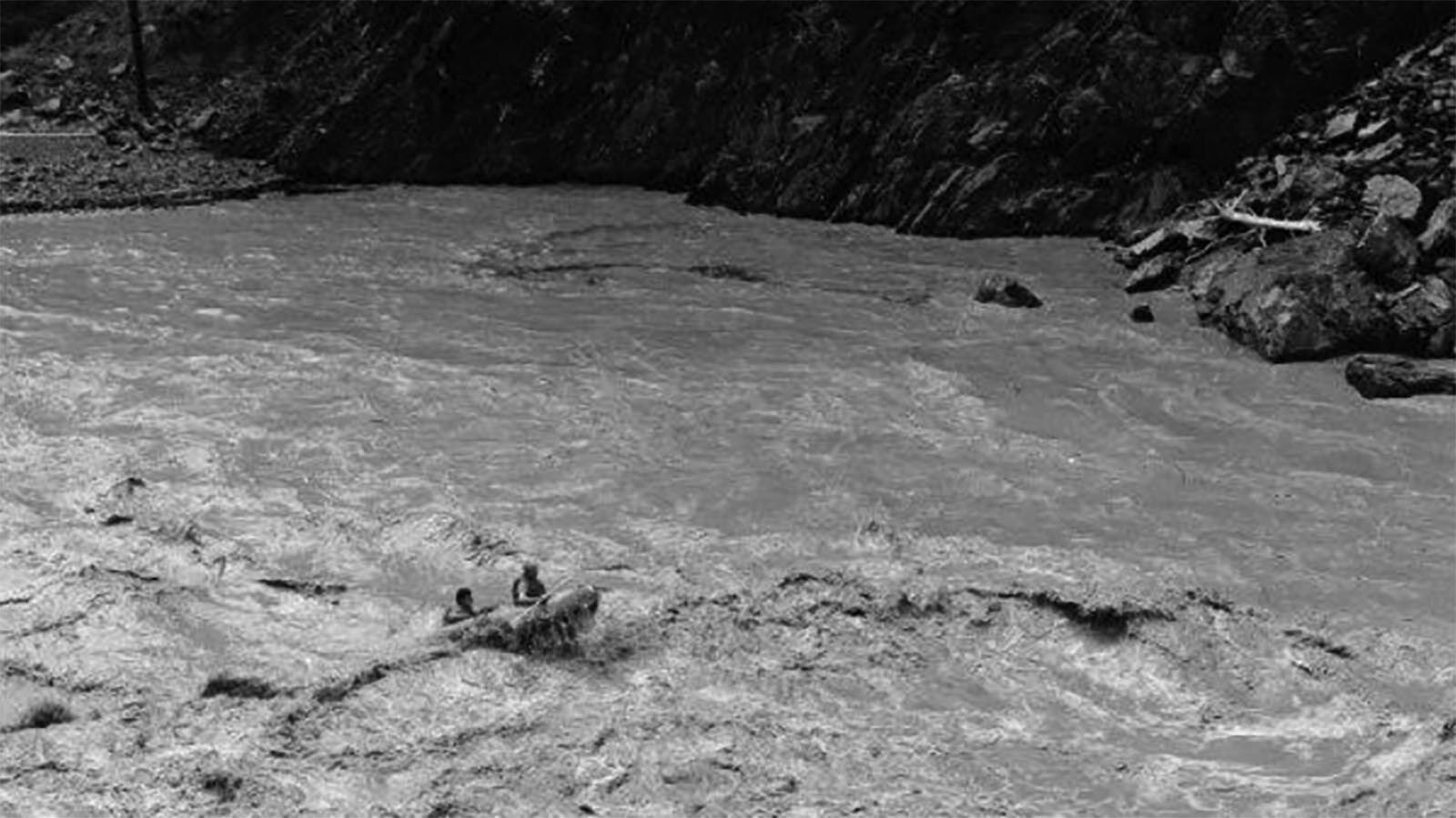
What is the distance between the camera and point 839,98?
974 inches

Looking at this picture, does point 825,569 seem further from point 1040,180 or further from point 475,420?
point 1040,180

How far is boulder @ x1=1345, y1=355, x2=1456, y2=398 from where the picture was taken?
12977mm

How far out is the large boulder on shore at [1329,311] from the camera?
46.8 ft

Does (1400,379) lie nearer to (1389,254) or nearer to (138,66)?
(1389,254)

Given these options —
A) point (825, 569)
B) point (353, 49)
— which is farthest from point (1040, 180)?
point (353, 49)

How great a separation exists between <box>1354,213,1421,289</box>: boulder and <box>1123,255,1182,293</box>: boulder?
266cm

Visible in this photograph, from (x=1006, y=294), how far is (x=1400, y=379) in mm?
4934

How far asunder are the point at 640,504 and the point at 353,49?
906 inches

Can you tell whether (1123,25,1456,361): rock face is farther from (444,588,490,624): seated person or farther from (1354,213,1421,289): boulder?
(444,588,490,624): seated person

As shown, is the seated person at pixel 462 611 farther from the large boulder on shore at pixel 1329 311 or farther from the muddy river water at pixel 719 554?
the large boulder on shore at pixel 1329 311

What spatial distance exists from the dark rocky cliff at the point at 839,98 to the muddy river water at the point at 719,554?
18.0 feet

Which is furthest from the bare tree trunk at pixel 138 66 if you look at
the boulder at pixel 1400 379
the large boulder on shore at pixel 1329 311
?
the boulder at pixel 1400 379

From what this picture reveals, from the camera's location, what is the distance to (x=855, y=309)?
666 inches

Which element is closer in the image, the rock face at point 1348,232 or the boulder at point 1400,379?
the boulder at point 1400,379
